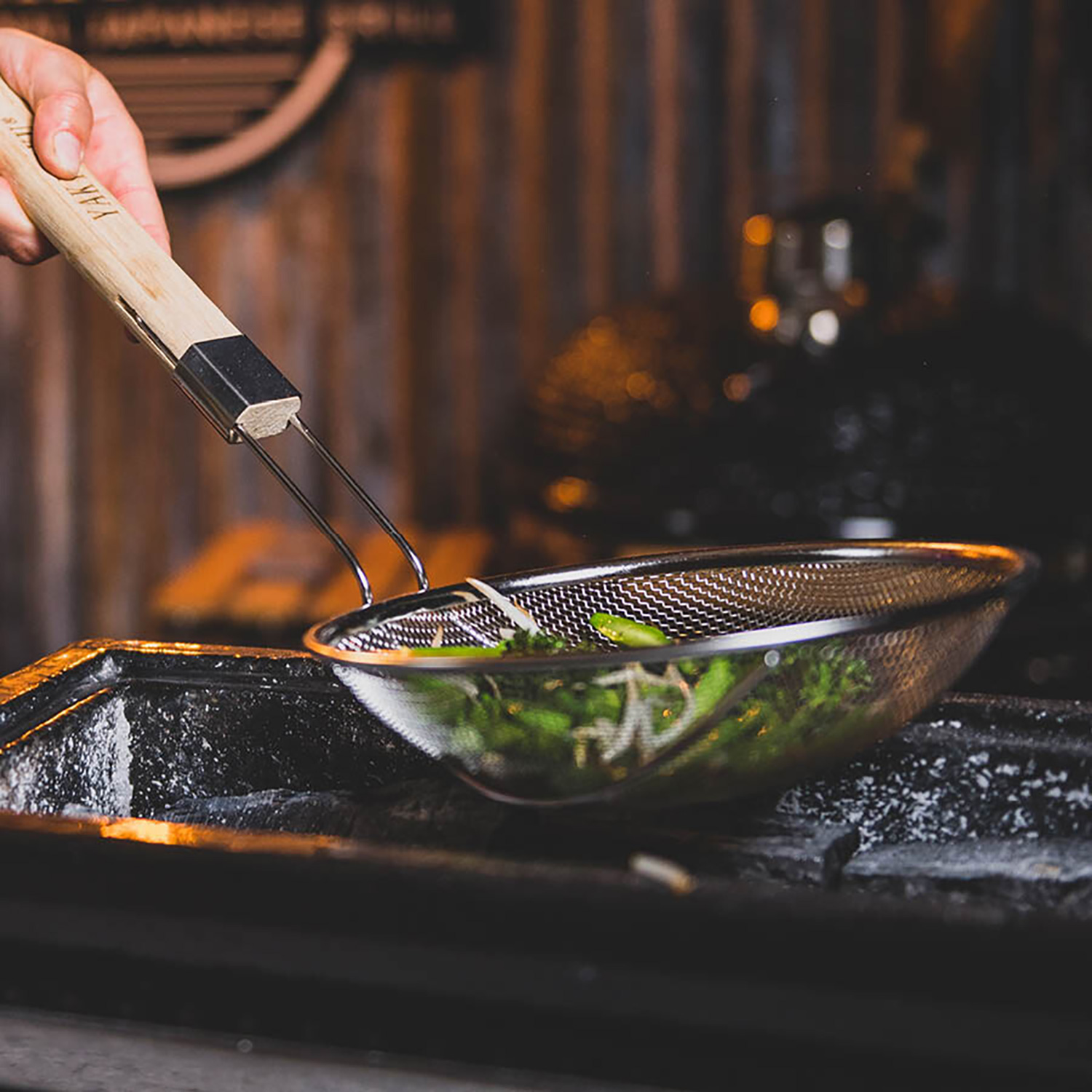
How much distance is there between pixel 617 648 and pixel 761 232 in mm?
1312

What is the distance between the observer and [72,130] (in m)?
1.17

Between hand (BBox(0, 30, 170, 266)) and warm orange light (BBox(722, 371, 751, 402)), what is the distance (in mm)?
955

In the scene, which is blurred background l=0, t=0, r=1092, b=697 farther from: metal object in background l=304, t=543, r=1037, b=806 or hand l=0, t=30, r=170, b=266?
metal object in background l=304, t=543, r=1037, b=806

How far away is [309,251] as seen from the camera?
11.7 ft

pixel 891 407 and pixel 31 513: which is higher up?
A: pixel 891 407

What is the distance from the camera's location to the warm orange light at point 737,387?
2045mm

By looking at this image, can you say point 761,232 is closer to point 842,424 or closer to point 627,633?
point 842,424

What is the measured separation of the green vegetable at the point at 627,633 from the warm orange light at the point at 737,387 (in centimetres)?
100

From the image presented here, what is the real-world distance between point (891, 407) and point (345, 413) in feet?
6.12

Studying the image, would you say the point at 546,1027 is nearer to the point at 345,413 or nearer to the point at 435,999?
the point at 435,999

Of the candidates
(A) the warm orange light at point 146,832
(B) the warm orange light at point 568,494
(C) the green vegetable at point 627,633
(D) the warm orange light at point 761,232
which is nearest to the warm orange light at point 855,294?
(D) the warm orange light at point 761,232

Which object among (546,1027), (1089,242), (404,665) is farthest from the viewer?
(1089,242)

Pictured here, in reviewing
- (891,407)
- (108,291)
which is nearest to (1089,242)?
(891,407)

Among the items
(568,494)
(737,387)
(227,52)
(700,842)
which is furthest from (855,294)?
(227,52)
